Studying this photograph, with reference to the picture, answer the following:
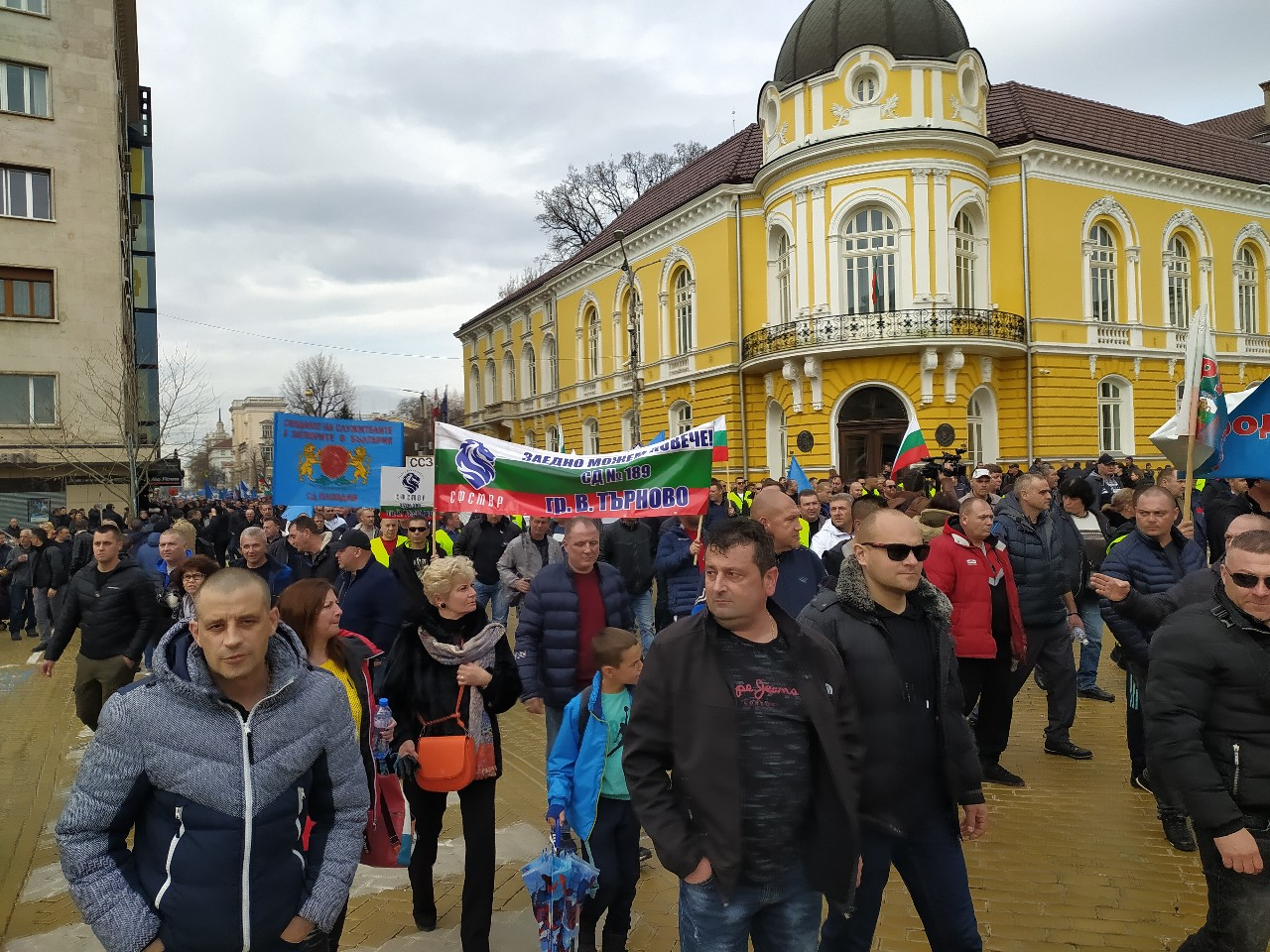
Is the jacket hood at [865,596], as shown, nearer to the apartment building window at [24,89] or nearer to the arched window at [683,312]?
the arched window at [683,312]

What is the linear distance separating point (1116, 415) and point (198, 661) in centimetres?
3077

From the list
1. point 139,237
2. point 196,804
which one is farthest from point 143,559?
point 139,237

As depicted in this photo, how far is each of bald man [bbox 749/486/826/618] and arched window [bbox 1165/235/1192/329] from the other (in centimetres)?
2944

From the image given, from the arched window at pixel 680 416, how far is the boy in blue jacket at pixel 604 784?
92.4 feet

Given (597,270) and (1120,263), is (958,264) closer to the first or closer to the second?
(1120,263)

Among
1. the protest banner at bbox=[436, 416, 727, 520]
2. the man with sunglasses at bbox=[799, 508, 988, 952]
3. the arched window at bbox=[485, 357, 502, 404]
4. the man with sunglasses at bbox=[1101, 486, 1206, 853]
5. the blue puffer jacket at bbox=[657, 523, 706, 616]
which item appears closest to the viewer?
the man with sunglasses at bbox=[799, 508, 988, 952]

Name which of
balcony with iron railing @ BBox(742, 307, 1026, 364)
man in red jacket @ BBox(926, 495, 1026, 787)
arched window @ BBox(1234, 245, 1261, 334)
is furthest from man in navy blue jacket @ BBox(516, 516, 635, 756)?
arched window @ BBox(1234, 245, 1261, 334)

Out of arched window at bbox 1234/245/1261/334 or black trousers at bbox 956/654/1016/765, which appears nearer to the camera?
black trousers at bbox 956/654/1016/765

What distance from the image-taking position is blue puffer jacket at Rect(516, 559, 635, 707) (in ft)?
17.5

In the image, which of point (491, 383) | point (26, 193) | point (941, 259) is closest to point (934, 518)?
point (941, 259)

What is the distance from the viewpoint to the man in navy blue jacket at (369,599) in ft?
21.9

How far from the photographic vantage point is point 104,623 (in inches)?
263

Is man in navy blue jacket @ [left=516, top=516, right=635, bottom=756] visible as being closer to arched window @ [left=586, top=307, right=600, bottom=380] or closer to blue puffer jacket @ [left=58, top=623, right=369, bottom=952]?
blue puffer jacket @ [left=58, top=623, right=369, bottom=952]

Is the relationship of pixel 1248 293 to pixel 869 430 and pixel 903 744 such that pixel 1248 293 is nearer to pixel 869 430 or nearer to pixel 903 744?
pixel 869 430
